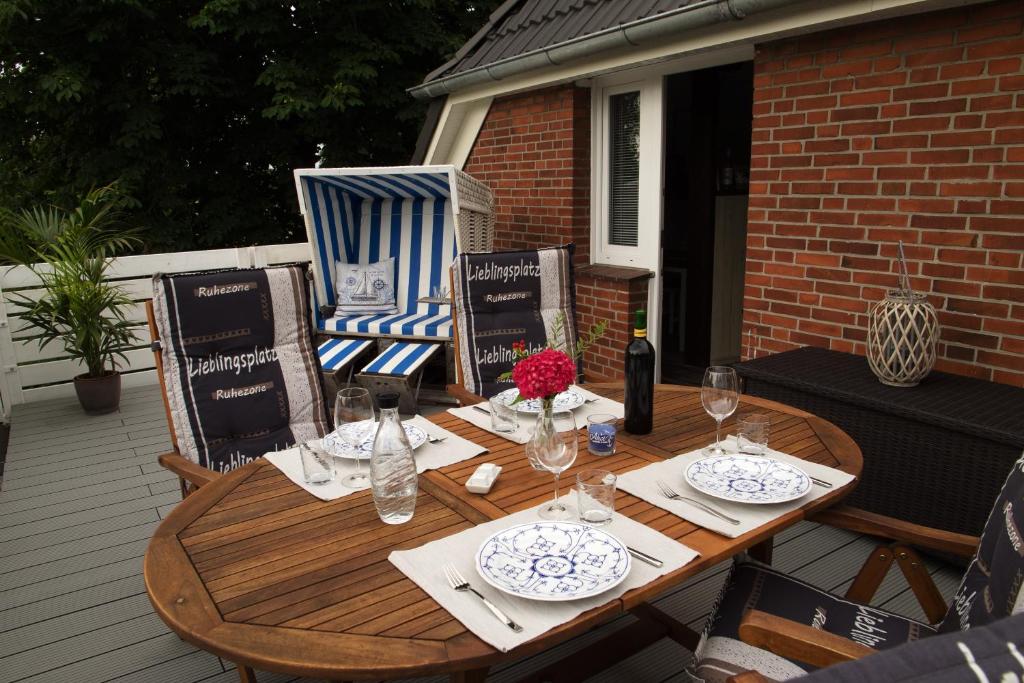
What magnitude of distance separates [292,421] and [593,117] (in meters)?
3.11

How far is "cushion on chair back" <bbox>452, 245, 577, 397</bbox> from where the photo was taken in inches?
120

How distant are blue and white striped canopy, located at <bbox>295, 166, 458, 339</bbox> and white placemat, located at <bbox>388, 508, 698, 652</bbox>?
3.76m

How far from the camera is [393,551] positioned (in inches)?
54.7

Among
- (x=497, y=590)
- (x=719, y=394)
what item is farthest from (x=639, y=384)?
(x=497, y=590)

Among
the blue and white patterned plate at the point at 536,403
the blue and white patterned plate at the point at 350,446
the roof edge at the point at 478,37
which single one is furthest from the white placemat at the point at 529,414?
the roof edge at the point at 478,37

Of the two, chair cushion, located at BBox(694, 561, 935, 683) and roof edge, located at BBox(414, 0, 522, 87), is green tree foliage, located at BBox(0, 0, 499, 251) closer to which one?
roof edge, located at BBox(414, 0, 522, 87)

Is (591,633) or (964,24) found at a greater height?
(964,24)

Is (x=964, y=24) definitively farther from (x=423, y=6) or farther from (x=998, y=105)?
(x=423, y=6)

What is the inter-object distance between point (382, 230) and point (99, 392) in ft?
8.06

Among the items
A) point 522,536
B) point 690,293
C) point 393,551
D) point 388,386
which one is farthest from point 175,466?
point 690,293

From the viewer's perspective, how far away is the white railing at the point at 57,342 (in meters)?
5.07

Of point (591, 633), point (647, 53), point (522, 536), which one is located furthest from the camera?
point (647, 53)

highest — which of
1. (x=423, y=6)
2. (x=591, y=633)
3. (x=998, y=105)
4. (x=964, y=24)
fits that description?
(x=423, y=6)

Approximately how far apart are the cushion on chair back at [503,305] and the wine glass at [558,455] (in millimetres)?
1423
